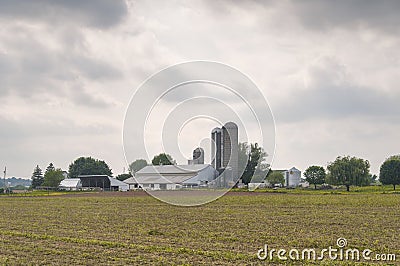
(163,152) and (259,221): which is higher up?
(163,152)

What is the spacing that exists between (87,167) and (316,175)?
228 ft

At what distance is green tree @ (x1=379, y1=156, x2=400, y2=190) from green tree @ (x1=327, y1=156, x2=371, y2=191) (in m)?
10.7

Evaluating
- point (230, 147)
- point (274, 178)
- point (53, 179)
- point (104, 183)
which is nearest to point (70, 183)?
point (104, 183)

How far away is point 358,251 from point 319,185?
4476 inches

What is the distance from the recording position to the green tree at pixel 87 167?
500 feet

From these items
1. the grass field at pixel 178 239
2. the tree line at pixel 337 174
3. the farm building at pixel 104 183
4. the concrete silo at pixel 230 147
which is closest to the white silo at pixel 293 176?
the tree line at pixel 337 174

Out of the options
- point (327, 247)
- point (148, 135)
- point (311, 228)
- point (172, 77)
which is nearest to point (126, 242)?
point (327, 247)

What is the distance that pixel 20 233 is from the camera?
21828 mm

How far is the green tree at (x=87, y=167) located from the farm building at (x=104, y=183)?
2783 centimetres

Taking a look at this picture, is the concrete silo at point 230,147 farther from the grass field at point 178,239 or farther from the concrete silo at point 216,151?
the grass field at point 178,239

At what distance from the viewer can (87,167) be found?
Answer: 15262 centimetres

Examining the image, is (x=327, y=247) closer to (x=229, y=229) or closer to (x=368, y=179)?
(x=229, y=229)

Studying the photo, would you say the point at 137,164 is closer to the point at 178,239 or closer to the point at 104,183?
the point at 178,239

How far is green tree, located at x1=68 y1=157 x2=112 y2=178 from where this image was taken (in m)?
152
